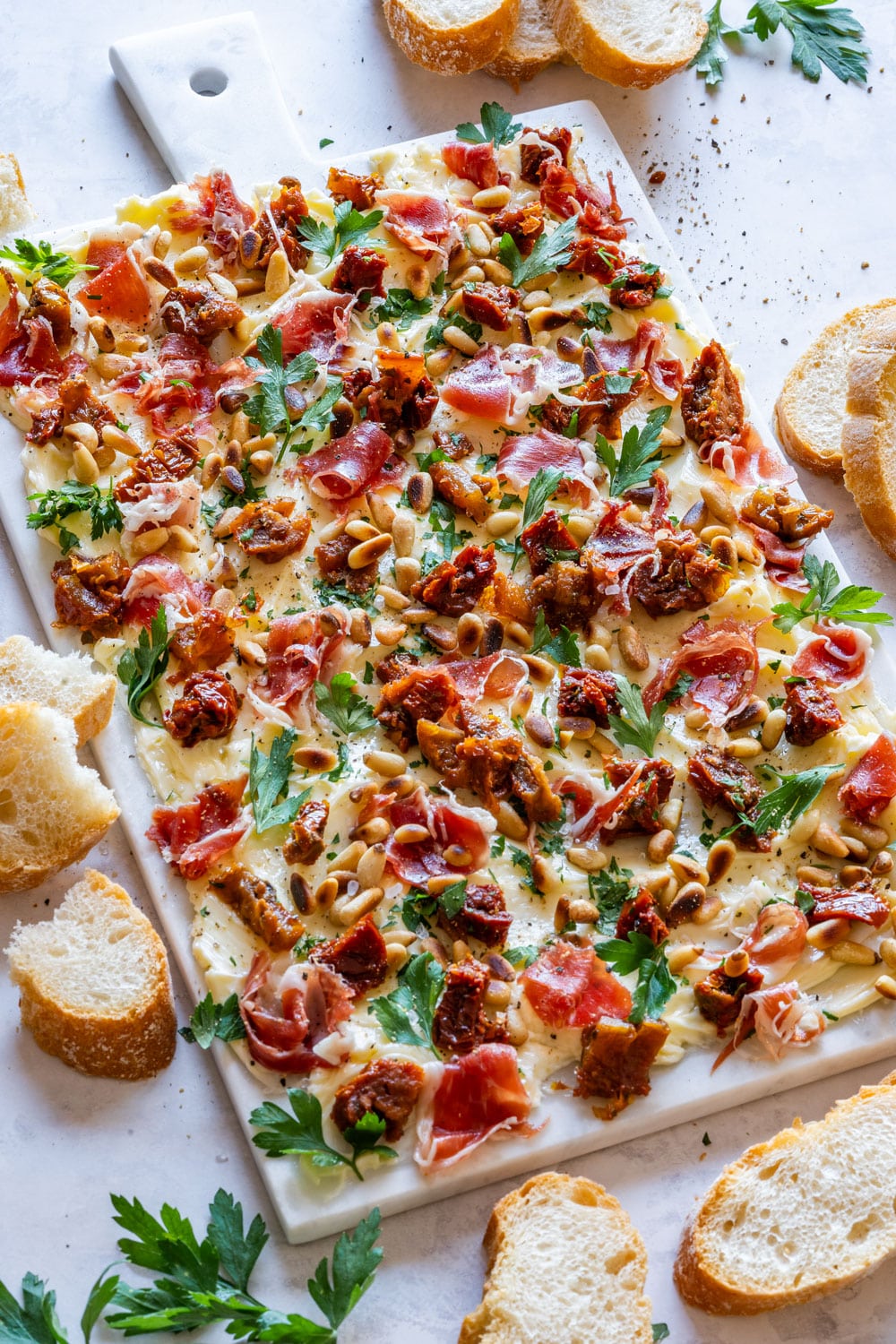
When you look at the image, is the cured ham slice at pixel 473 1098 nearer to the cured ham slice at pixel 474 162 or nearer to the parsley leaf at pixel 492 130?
the cured ham slice at pixel 474 162

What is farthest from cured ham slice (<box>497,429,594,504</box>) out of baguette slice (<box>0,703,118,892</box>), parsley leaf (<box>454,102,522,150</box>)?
baguette slice (<box>0,703,118,892</box>)

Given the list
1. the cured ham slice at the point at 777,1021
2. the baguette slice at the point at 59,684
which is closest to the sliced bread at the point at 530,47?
the baguette slice at the point at 59,684

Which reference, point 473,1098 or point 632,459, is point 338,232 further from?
point 473,1098

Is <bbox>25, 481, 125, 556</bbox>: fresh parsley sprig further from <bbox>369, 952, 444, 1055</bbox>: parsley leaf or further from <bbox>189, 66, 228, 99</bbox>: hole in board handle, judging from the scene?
<bbox>189, 66, 228, 99</bbox>: hole in board handle

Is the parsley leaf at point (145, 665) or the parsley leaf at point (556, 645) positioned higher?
the parsley leaf at point (145, 665)

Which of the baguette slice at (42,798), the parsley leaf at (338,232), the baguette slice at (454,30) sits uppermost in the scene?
the baguette slice at (454,30)

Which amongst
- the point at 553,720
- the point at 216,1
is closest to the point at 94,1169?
the point at 553,720
